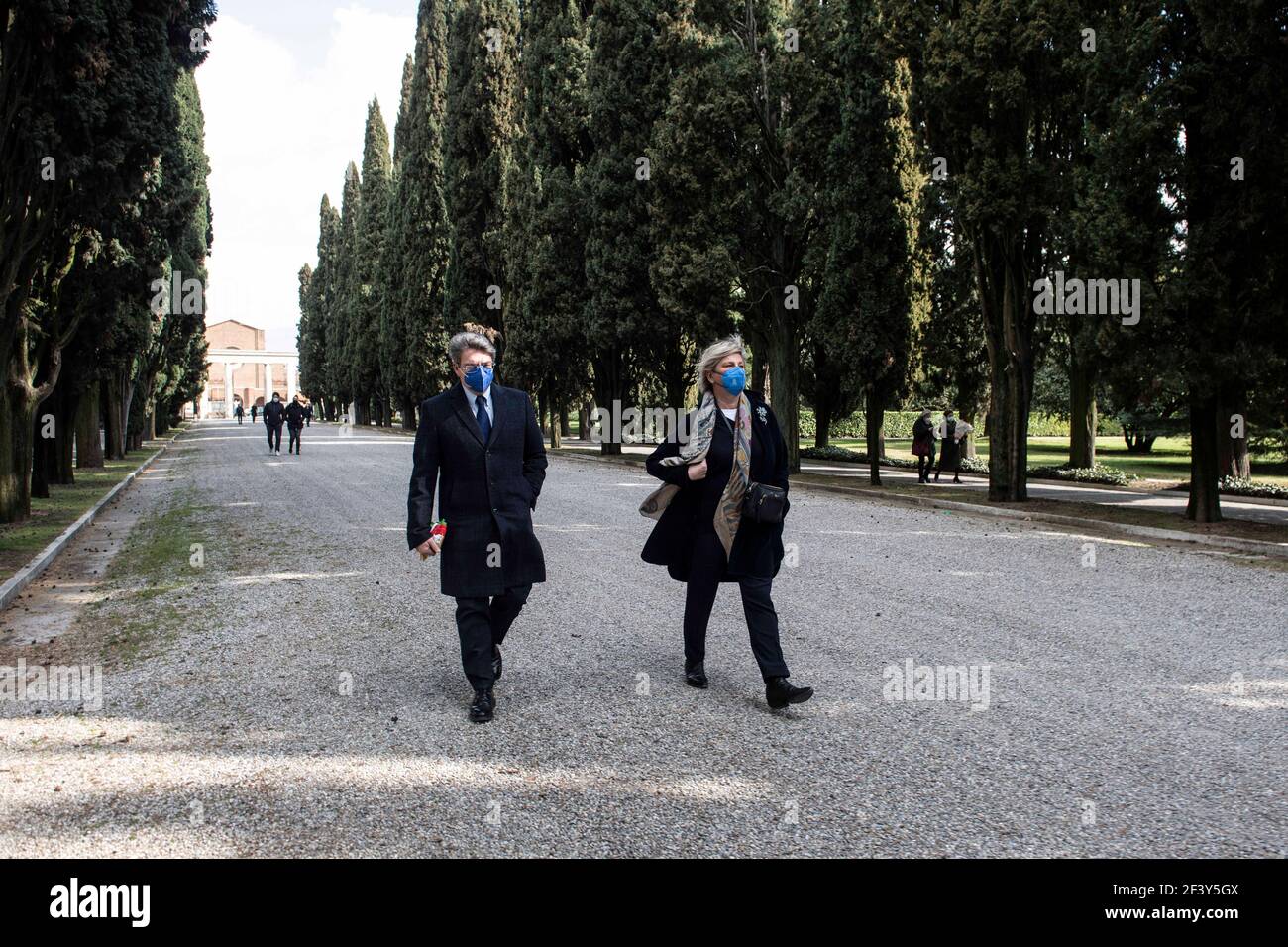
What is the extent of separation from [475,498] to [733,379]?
158 cm

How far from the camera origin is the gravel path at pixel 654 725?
3949 mm

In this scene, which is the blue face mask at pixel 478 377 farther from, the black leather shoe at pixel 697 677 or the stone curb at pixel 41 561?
the stone curb at pixel 41 561

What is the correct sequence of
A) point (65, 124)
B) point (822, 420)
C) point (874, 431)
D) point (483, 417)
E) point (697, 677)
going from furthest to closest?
point (822, 420) < point (874, 431) < point (65, 124) < point (697, 677) < point (483, 417)

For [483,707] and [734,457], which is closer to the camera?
[483,707]

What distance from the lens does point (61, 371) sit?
19094mm

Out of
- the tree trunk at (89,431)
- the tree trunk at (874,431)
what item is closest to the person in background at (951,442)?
the tree trunk at (874,431)

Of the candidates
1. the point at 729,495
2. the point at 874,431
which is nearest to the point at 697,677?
the point at 729,495

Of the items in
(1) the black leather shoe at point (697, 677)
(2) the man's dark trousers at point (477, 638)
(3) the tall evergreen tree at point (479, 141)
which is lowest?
(1) the black leather shoe at point (697, 677)

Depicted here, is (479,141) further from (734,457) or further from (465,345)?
(734,457)

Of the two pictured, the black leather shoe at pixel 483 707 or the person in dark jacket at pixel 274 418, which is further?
the person in dark jacket at pixel 274 418

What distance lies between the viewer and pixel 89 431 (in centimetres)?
2661

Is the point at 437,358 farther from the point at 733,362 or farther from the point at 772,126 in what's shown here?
the point at 733,362
